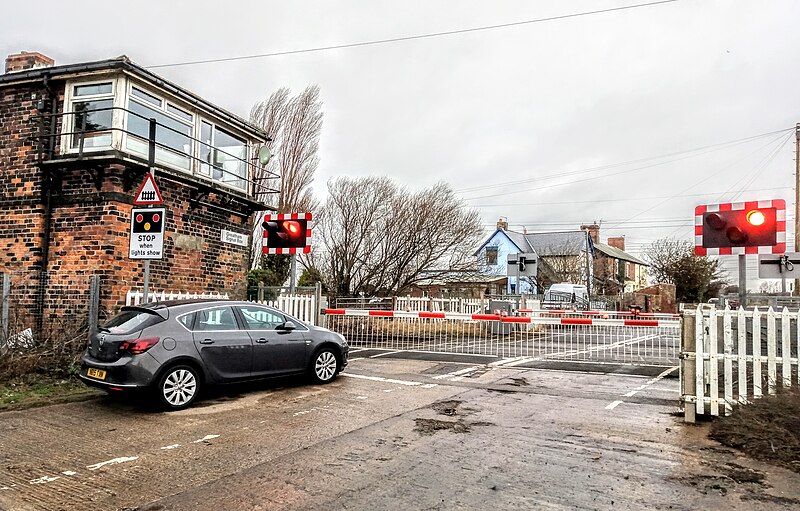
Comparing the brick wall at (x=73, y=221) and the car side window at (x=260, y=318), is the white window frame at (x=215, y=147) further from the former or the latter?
the car side window at (x=260, y=318)

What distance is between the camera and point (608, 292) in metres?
52.0

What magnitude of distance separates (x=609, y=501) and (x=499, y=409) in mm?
3329

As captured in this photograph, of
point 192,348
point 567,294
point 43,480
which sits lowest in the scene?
point 43,480

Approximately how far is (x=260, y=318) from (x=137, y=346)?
1966 millimetres

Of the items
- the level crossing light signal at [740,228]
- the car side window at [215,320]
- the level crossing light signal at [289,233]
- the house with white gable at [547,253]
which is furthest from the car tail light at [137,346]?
the house with white gable at [547,253]

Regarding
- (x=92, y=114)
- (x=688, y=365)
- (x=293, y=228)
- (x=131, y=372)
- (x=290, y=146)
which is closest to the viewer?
(x=688, y=365)

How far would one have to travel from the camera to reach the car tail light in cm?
698

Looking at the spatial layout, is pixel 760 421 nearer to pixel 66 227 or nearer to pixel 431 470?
pixel 431 470

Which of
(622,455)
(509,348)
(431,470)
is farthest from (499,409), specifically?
(509,348)

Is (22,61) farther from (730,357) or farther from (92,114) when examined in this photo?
(730,357)

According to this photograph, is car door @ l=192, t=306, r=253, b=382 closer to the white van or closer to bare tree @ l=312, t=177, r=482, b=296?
bare tree @ l=312, t=177, r=482, b=296

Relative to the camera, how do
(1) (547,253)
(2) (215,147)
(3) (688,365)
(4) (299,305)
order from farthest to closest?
(1) (547,253) → (2) (215,147) → (4) (299,305) → (3) (688,365)

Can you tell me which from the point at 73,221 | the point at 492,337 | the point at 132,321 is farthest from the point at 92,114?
the point at 492,337

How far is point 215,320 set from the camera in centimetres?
798
